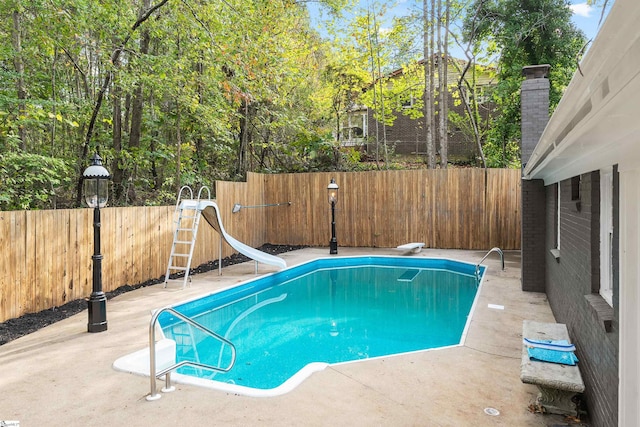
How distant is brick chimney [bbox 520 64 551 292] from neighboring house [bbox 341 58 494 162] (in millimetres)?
10929

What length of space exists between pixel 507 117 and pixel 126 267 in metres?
12.3

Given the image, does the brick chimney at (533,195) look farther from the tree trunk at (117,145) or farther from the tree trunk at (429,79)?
the tree trunk at (117,145)

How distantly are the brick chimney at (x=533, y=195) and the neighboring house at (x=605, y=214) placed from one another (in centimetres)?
202

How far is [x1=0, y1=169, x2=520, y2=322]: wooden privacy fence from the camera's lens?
5592 mm

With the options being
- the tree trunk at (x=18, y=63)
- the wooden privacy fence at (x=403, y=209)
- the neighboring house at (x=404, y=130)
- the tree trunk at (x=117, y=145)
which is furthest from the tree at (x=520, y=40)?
the tree trunk at (x=18, y=63)

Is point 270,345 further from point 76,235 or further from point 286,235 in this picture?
point 286,235

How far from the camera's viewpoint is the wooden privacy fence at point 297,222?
5.59m

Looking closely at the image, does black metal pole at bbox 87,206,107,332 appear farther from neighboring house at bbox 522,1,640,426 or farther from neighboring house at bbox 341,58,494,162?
neighboring house at bbox 341,58,494,162

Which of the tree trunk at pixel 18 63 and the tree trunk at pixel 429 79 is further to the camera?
the tree trunk at pixel 429 79

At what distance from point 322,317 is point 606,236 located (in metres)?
4.17

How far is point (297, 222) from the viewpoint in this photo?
12.2 meters

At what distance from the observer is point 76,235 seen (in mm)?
5766

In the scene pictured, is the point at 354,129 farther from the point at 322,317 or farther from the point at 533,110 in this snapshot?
the point at 322,317

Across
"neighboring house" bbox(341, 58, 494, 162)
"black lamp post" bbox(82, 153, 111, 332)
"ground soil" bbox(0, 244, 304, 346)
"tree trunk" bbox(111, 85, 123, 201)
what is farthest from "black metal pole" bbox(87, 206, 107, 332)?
"neighboring house" bbox(341, 58, 494, 162)
